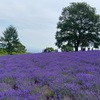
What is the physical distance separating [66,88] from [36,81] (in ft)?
6.70

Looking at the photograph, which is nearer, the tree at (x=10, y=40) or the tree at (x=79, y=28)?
the tree at (x=79, y=28)

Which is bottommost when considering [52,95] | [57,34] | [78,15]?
[52,95]

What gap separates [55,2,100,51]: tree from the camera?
52.2m

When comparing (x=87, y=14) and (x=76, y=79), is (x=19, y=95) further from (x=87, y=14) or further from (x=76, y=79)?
(x=87, y=14)

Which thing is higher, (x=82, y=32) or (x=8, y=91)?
(x=82, y=32)

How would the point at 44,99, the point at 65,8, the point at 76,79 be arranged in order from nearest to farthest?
the point at 44,99 < the point at 76,79 < the point at 65,8

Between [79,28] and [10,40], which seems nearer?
[79,28]

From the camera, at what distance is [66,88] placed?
621cm

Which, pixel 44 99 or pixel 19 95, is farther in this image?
pixel 19 95

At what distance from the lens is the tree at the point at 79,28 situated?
171ft

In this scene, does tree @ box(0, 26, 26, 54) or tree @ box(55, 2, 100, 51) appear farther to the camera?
tree @ box(0, 26, 26, 54)

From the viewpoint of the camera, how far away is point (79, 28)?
173ft

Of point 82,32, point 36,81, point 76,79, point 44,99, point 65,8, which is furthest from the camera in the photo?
point 65,8

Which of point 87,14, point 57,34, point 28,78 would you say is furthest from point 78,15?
point 28,78
